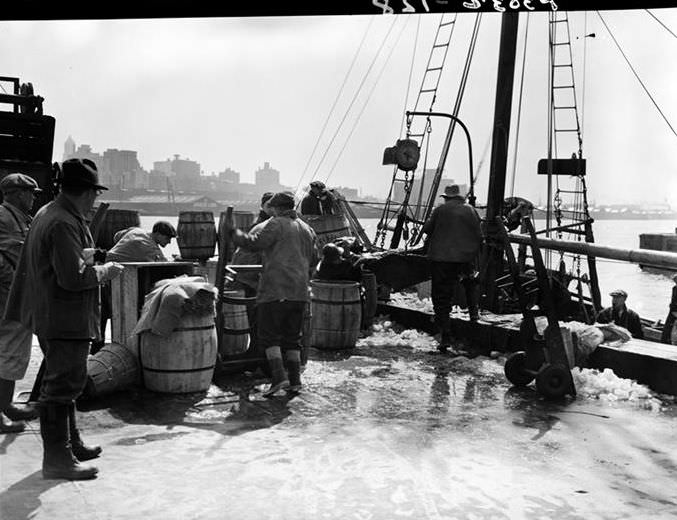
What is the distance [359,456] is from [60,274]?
7.51ft

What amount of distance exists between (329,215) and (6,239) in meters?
8.48

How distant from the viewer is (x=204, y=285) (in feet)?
19.7

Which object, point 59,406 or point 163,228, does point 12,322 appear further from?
point 163,228

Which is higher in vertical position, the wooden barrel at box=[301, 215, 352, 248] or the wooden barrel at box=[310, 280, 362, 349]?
the wooden barrel at box=[301, 215, 352, 248]

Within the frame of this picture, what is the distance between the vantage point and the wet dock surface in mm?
3832

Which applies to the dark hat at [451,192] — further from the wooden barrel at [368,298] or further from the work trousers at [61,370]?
the work trousers at [61,370]

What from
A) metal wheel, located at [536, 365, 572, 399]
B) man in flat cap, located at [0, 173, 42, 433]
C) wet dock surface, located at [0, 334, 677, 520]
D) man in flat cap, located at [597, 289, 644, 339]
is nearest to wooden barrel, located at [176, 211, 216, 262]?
wet dock surface, located at [0, 334, 677, 520]

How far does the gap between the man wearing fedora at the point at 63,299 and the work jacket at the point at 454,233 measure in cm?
525

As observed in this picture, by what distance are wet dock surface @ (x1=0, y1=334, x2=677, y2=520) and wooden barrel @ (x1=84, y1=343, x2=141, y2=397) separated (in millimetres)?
135

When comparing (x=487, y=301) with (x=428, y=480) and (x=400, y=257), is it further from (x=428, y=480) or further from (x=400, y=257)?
(x=428, y=480)

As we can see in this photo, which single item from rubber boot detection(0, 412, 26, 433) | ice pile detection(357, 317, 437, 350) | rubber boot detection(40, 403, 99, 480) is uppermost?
rubber boot detection(40, 403, 99, 480)

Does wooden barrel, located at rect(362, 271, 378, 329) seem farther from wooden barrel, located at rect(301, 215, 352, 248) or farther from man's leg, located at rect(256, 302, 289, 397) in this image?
man's leg, located at rect(256, 302, 289, 397)

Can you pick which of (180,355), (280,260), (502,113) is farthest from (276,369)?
(502,113)

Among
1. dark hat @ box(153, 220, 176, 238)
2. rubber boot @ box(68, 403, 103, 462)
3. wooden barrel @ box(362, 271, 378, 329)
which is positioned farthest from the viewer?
wooden barrel @ box(362, 271, 378, 329)
